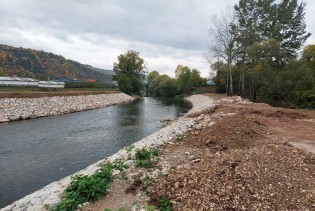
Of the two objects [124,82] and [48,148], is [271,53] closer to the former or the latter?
[48,148]

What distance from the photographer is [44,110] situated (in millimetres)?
28375

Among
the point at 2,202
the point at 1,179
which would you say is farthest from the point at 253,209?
the point at 1,179

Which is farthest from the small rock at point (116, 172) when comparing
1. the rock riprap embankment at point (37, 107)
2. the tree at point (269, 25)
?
the tree at point (269, 25)

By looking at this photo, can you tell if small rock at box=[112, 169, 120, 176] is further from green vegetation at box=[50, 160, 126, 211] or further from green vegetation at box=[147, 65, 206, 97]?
green vegetation at box=[147, 65, 206, 97]

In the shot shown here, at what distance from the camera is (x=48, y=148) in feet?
45.3

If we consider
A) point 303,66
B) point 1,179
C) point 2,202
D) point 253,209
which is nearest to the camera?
point 253,209

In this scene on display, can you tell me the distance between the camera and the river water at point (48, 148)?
30.6 ft

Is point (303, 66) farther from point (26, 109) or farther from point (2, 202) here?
point (26, 109)

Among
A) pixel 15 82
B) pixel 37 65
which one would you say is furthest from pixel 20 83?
pixel 37 65

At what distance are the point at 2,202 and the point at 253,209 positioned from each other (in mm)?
7678

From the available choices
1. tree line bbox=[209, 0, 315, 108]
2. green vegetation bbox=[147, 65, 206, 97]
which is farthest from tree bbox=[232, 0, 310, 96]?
green vegetation bbox=[147, 65, 206, 97]

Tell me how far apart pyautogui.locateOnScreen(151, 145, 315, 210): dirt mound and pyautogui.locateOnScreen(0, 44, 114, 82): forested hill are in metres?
81.5

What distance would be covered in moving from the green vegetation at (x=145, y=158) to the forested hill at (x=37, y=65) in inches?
3107

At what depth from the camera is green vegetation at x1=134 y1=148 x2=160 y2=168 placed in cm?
769
